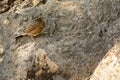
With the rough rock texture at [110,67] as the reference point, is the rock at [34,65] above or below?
below

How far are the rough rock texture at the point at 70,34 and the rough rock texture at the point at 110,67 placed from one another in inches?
13.7

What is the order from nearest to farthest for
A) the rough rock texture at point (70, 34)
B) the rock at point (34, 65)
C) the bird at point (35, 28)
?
the rough rock texture at point (70, 34) < the rock at point (34, 65) < the bird at point (35, 28)

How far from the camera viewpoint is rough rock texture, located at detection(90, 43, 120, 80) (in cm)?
418

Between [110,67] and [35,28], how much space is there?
214cm

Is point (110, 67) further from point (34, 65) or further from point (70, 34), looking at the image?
point (34, 65)

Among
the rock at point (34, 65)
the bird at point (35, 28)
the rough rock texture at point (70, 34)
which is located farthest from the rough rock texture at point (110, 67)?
the bird at point (35, 28)

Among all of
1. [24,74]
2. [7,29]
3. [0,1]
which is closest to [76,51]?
[24,74]

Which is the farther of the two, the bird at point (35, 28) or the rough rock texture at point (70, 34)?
the bird at point (35, 28)

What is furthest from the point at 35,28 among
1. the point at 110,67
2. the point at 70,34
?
the point at 110,67

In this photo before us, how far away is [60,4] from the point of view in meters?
6.32

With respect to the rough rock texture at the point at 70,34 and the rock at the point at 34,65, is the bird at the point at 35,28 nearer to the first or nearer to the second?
the rough rock texture at the point at 70,34

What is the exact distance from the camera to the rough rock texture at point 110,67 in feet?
13.7

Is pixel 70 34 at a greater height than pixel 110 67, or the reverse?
pixel 110 67

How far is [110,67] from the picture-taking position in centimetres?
431
